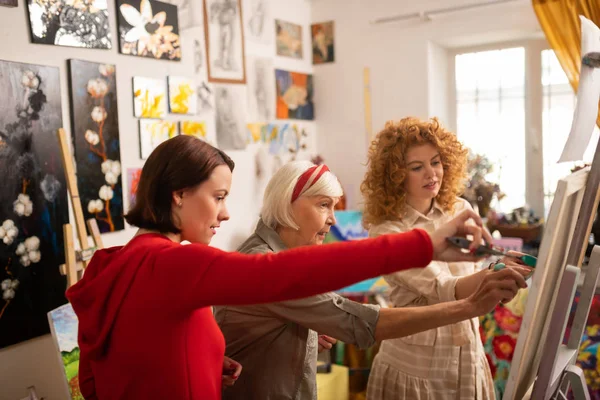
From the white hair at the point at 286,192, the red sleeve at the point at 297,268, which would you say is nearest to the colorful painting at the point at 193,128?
the white hair at the point at 286,192

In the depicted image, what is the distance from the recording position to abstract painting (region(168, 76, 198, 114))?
324cm

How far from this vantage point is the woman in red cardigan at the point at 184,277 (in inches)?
36.5

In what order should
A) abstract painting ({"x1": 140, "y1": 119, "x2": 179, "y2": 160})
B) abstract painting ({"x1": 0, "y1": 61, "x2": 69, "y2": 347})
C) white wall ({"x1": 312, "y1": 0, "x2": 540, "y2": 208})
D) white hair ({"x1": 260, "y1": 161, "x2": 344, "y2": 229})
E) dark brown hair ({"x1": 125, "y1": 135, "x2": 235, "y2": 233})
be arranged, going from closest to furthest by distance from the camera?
Result: dark brown hair ({"x1": 125, "y1": 135, "x2": 235, "y2": 233}) → white hair ({"x1": 260, "y1": 161, "x2": 344, "y2": 229}) → abstract painting ({"x1": 0, "y1": 61, "x2": 69, "y2": 347}) → abstract painting ({"x1": 140, "y1": 119, "x2": 179, "y2": 160}) → white wall ({"x1": 312, "y1": 0, "x2": 540, "y2": 208})

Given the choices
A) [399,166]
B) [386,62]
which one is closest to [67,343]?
[399,166]

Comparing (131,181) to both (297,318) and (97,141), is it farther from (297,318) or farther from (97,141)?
(297,318)

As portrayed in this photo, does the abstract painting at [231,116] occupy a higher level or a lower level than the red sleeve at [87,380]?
higher

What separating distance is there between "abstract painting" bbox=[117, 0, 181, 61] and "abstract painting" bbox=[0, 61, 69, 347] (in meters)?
0.50

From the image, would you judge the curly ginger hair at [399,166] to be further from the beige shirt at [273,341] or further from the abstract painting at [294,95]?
the abstract painting at [294,95]

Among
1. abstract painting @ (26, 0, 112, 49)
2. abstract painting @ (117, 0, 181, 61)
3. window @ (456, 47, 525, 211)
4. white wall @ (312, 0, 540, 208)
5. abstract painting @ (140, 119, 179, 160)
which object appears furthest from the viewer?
window @ (456, 47, 525, 211)

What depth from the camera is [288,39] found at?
4.22 meters

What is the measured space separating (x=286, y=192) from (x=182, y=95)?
2.03 m

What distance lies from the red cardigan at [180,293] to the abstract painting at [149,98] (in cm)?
198

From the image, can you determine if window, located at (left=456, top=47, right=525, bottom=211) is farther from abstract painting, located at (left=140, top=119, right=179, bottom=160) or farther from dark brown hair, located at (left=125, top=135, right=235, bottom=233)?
dark brown hair, located at (left=125, top=135, right=235, bottom=233)

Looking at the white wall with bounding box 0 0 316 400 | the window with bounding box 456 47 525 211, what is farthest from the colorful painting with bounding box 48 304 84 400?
the window with bounding box 456 47 525 211
